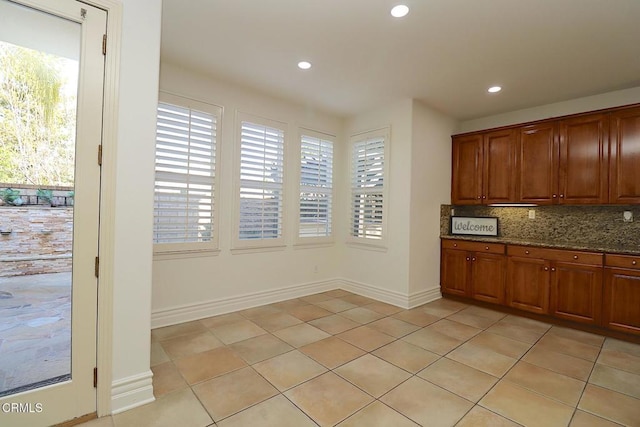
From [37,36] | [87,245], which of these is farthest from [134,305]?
[37,36]

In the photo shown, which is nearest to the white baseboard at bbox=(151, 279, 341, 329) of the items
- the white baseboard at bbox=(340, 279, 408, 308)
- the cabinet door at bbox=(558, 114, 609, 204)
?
the white baseboard at bbox=(340, 279, 408, 308)

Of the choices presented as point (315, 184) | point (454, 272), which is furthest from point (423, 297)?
point (315, 184)

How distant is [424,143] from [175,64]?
329 centimetres

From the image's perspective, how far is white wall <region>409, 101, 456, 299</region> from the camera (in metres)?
4.07

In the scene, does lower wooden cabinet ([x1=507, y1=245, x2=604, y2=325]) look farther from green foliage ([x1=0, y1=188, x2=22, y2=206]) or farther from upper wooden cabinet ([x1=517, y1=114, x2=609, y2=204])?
green foliage ([x1=0, y1=188, x2=22, y2=206])

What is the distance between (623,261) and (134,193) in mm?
4544

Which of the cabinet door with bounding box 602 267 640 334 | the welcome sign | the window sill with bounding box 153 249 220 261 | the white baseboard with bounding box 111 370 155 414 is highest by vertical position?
the welcome sign

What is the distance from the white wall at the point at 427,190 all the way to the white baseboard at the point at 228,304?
1514 mm

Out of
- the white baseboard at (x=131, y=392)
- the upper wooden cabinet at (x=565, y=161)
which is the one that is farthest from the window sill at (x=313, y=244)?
the upper wooden cabinet at (x=565, y=161)

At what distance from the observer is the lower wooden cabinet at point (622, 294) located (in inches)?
118

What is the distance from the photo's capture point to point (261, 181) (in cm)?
395

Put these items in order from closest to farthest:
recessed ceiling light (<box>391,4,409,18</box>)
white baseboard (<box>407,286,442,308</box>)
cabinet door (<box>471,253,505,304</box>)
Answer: recessed ceiling light (<box>391,4,409,18</box>) < cabinet door (<box>471,253,505,304</box>) < white baseboard (<box>407,286,442,308</box>)

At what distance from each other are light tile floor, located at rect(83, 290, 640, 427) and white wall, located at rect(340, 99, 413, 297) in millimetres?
697

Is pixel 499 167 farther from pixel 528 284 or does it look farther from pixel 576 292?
pixel 576 292
